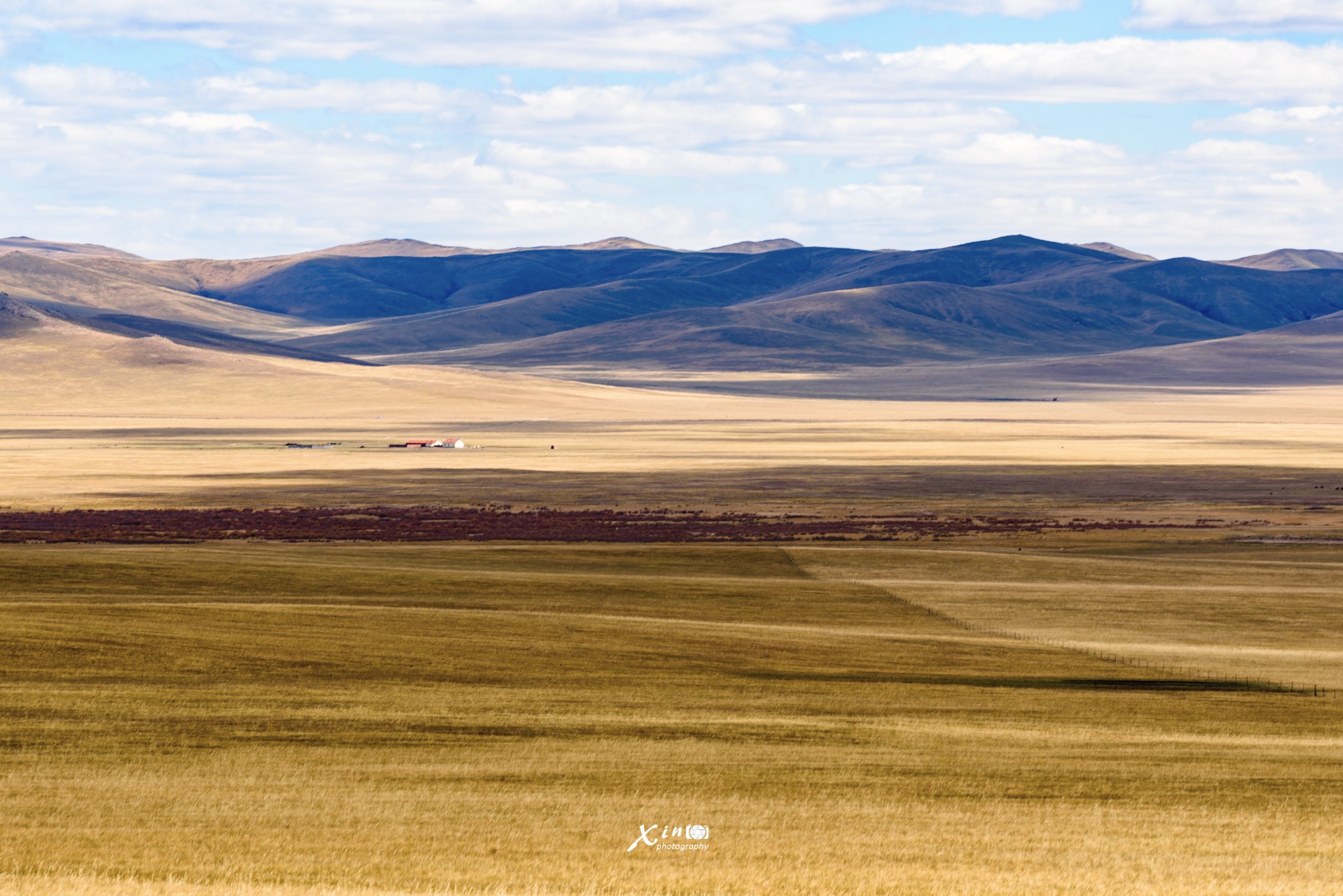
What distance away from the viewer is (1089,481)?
93875mm

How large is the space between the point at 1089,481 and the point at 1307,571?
43352 millimetres

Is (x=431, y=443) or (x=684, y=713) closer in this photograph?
(x=684, y=713)

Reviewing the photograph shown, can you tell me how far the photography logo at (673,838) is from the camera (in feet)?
60.3

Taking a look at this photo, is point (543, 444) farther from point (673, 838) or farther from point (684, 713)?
point (673, 838)

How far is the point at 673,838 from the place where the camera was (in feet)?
62.0

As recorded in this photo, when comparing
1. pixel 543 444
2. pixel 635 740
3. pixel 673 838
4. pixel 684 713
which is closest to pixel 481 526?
pixel 684 713

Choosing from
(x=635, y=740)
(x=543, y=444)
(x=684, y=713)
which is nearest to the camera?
(x=635, y=740)

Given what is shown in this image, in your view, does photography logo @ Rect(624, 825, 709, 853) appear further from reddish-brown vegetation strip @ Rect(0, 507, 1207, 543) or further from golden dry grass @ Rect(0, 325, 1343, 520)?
golden dry grass @ Rect(0, 325, 1343, 520)

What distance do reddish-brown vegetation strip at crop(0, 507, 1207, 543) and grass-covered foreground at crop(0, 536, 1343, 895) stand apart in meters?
17.4

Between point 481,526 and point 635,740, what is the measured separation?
147ft

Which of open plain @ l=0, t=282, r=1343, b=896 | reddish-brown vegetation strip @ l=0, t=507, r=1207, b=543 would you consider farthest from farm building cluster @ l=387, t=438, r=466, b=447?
open plain @ l=0, t=282, r=1343, b=896

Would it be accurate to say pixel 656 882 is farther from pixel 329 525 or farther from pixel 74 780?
pixel 329 525

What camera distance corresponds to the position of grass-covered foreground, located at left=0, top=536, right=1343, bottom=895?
17.6 metres

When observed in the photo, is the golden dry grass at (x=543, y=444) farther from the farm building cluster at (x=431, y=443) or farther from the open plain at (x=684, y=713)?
the open plain at (x=684, y=713)
